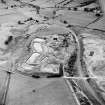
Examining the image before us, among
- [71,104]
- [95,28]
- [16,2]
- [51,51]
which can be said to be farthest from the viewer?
[16,2]

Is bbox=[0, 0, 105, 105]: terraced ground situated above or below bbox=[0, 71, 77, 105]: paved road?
above

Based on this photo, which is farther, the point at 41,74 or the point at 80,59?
the point at 80,59

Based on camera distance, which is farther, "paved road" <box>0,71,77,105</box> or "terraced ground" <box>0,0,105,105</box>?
"terraced ground" <box>0,0,105,105</box>

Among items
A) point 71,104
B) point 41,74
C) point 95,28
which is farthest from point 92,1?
point 71,104

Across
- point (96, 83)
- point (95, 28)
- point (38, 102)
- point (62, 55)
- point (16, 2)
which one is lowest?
point (38, 102)

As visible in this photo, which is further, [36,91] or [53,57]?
[53,57]

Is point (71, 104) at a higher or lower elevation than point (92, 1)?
lower

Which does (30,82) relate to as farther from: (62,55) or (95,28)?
(95,28)

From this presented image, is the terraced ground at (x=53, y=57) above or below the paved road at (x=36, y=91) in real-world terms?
above

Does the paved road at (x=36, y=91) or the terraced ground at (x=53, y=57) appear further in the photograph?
the terraced ground at (x=53, y=57)

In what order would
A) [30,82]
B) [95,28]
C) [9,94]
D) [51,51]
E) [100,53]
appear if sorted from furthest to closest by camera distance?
[95,28]
[51,51]
[100,53]
[30,82]
[9,94]

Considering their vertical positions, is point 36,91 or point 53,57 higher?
point 53,57
